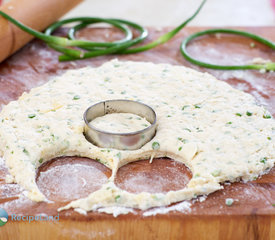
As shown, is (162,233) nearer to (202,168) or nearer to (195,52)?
(202,168)

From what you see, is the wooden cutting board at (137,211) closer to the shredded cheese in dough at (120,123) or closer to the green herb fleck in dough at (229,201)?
the green herb fleck in dough at (229,201)

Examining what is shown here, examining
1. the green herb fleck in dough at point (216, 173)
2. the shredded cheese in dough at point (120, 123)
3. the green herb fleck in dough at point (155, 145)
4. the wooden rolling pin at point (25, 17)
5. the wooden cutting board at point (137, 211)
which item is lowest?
the wooden cutting board at point (137, 211)

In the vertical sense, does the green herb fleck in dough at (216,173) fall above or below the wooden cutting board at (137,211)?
above

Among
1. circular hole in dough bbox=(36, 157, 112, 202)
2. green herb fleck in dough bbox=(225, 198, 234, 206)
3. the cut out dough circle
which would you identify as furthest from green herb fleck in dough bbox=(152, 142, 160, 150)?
green herb fleck in dough bbox=(225, 198, 234, 206)

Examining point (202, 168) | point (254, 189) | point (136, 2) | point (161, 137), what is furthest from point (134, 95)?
point (136, 2)

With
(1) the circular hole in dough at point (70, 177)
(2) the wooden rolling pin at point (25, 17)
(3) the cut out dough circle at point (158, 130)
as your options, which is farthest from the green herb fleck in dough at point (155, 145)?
(2) the wooden rolling pin at point (25, 17)

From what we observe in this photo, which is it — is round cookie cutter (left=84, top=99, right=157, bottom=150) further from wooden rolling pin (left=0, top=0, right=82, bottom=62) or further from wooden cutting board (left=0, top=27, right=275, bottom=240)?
wooden rolling pin (left=0, top=0, right=82, bottom=62)
